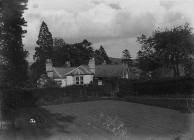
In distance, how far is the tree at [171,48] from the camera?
1619 inches

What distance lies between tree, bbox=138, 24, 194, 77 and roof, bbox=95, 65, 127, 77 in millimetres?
6975

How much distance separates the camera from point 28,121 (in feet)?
36.1

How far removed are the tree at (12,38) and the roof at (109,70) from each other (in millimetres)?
39875

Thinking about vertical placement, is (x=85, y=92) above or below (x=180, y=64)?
below

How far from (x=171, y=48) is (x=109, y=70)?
12694 millimetres

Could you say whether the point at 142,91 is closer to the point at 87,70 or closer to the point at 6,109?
the point at 87,70

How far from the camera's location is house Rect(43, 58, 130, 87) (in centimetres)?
5123

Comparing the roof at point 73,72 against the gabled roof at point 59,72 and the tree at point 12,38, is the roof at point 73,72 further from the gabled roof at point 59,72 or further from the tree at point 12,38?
→ the tree at point 12,38

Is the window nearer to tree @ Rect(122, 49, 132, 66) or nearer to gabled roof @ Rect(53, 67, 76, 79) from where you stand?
gabled roof @ Rect(53, 67, 76, 79)

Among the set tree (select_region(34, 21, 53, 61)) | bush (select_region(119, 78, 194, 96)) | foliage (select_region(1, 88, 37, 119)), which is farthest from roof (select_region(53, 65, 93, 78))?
foliage (select_region(1, 88, 37, 119))

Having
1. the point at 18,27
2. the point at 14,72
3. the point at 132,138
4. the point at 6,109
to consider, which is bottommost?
the point at 132,138

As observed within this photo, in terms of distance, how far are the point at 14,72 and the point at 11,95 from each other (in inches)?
28.7

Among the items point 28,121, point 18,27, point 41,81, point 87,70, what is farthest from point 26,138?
point 87,70

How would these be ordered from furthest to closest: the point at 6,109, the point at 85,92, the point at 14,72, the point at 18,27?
the point at 85,92 < the point at 14,72 < the point at 6,109 < the point at 18,27
